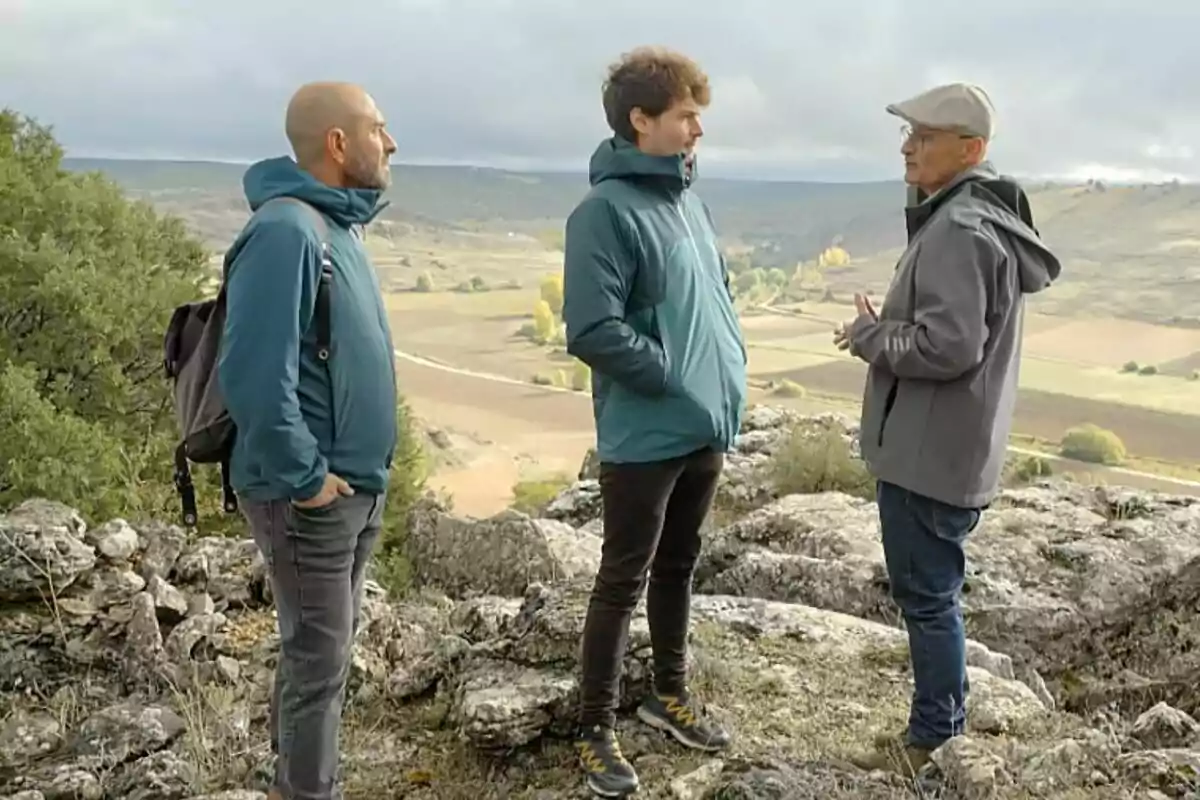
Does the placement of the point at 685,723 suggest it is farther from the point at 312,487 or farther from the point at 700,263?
the point at 312,487

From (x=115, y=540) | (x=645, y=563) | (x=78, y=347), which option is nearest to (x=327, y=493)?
(x=645, y=563)

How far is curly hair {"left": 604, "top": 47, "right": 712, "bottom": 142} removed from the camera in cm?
299

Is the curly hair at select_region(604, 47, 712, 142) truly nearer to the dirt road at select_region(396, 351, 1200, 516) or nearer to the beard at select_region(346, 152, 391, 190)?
the beard at select_region(346, 152, 391, 190)

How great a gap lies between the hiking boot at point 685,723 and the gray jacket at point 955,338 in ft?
3.19

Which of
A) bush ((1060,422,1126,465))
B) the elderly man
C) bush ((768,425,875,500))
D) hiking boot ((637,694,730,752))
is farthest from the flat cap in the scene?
bush ((1060,422,1126,465))

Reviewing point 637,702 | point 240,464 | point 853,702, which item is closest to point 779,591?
point 853,702

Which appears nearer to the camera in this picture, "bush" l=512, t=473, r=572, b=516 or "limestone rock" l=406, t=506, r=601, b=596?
"limestone rock" l=406, t=506, r=601, b=596

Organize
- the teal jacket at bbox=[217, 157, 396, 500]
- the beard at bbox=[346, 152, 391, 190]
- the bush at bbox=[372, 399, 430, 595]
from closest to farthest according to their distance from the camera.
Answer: the teal jacket at bbox=[217, 157, 396, 500], the beard at bbox=[346, 152, 391, 190], the bush at bbox=[372, 399, 430, 595]

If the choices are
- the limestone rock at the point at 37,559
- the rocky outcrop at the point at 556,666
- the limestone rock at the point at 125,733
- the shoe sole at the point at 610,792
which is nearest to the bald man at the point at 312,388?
the rocky outcrop at the point at 556,666

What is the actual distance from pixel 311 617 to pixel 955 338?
1786mm

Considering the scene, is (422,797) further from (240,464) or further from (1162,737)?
(1162,737)

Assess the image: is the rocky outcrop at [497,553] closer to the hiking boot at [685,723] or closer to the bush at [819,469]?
the hiking boot at [685,723]

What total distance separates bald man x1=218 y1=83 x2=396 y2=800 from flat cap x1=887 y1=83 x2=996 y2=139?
1.45 meters

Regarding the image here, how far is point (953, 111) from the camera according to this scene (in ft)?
10.2
